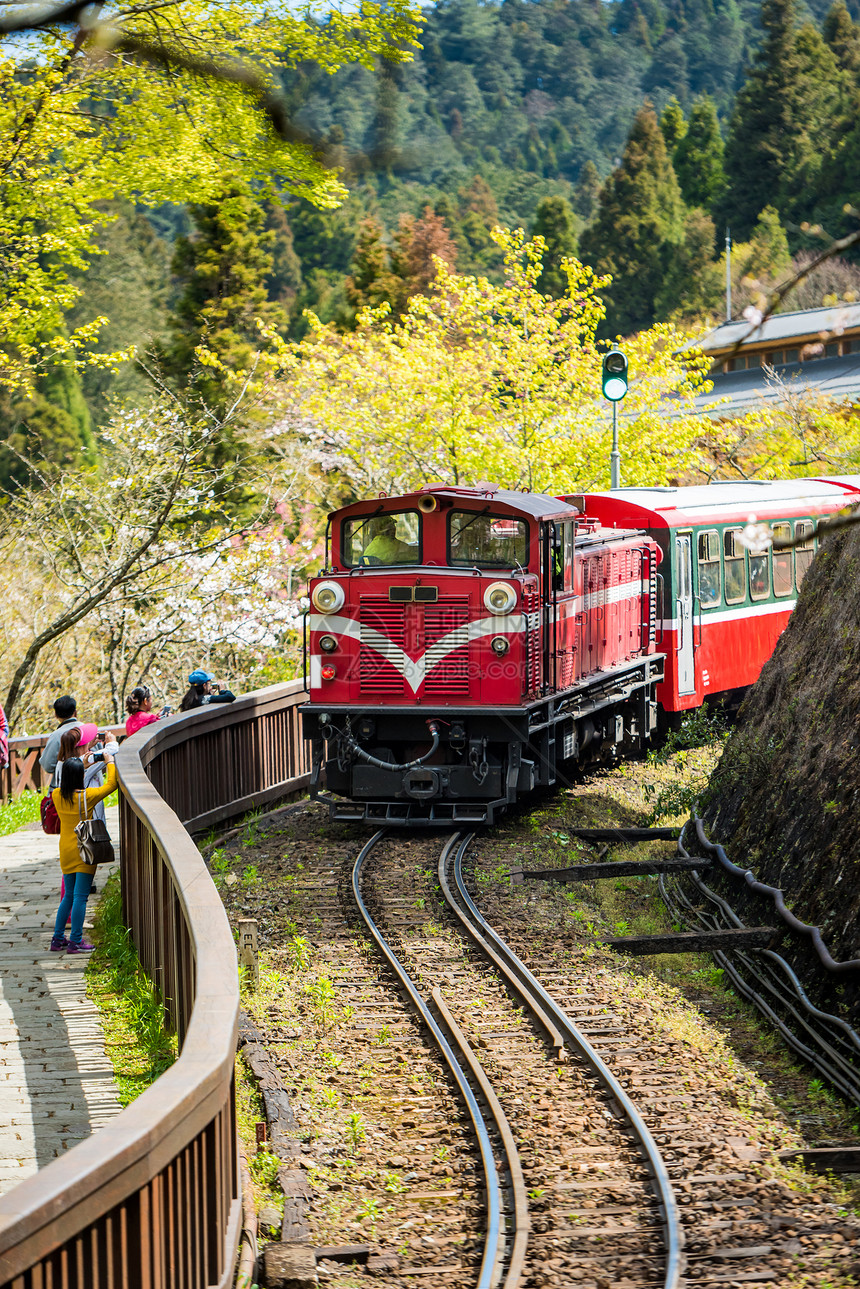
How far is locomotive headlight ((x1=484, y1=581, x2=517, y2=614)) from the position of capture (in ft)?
44.5

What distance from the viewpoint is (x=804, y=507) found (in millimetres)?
21078

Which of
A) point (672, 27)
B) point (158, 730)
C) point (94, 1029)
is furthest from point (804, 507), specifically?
point (672, 27)

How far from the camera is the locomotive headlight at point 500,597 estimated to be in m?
13.6

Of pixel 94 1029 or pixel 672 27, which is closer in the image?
pixel 94 1029

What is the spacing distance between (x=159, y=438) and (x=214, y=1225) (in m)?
20.0

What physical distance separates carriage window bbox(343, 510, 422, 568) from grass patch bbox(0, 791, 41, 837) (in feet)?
15.3

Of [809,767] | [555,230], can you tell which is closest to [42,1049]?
[809,767]

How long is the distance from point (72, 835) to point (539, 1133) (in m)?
3.97

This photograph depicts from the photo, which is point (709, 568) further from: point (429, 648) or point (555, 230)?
point (555, 230)

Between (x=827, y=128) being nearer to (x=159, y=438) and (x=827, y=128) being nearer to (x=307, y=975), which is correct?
(x=159, y=438)

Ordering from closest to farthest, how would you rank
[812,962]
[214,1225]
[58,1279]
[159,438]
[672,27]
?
[58,1279] < [214,1225] < [812,962] < [159,438] < [672,27]

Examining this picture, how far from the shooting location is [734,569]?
66.0 feet

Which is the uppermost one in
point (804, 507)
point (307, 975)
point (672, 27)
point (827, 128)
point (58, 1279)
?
point (672, 27)

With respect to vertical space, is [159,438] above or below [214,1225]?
above
